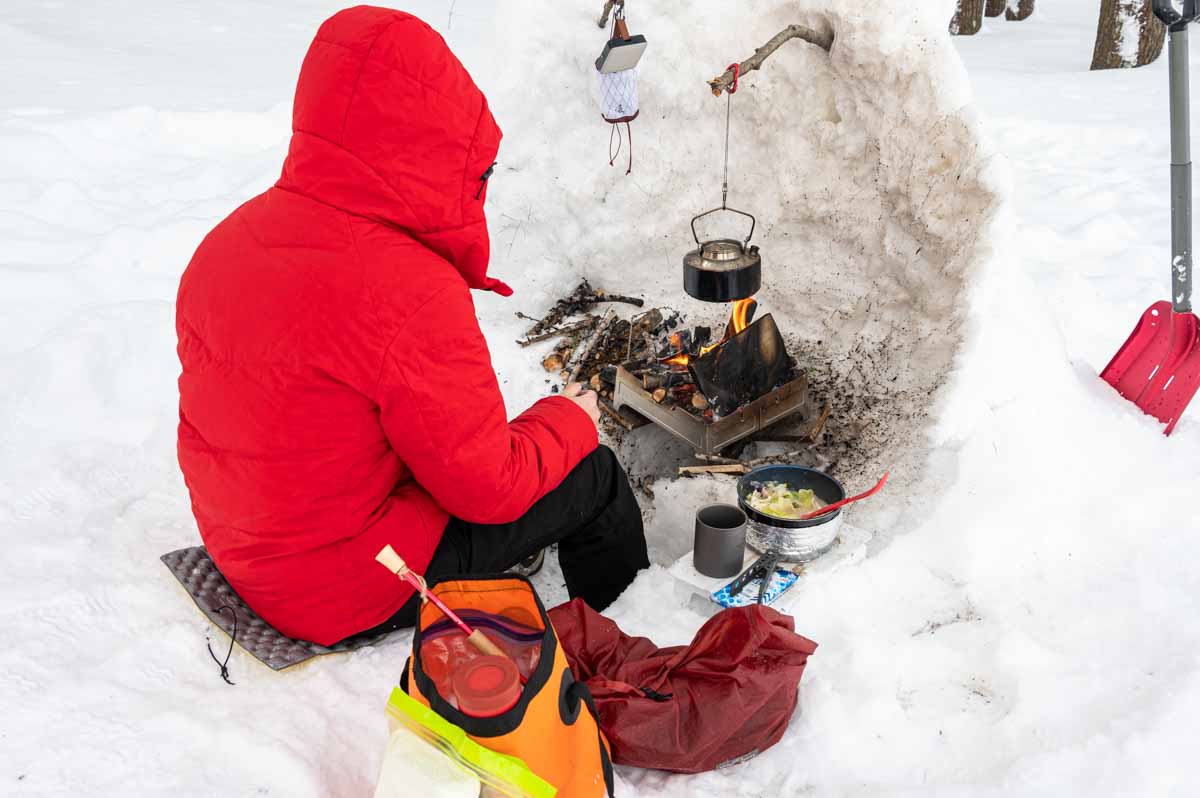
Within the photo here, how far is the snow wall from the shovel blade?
2.22ft

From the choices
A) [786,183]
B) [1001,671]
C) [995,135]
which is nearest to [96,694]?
[1001,671]

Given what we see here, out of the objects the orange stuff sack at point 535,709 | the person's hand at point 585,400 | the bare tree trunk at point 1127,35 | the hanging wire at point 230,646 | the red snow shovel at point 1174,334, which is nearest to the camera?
the orange stuff sack at point 535,709

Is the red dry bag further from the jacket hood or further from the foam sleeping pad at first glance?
the jacket hood

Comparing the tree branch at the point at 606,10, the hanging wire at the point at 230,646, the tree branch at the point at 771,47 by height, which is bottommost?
the hanging wire at the point at 230,646

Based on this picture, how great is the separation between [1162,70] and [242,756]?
391 inches

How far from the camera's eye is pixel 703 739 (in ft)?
7.12

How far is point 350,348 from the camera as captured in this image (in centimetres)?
199

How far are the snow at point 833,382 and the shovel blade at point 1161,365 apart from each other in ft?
0.31

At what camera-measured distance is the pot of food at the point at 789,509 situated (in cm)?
282

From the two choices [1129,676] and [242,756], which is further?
[1129,676]

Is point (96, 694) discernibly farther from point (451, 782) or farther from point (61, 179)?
point (61, 179)

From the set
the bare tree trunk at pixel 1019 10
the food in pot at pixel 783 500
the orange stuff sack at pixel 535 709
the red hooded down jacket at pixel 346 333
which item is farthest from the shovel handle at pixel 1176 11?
the bare tree trunk at pixel 1019 10

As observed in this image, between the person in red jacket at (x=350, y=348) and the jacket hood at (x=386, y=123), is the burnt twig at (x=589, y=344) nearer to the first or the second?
the person in red jacket at (x=350, y=348)

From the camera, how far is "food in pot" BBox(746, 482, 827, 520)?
3.03 m
